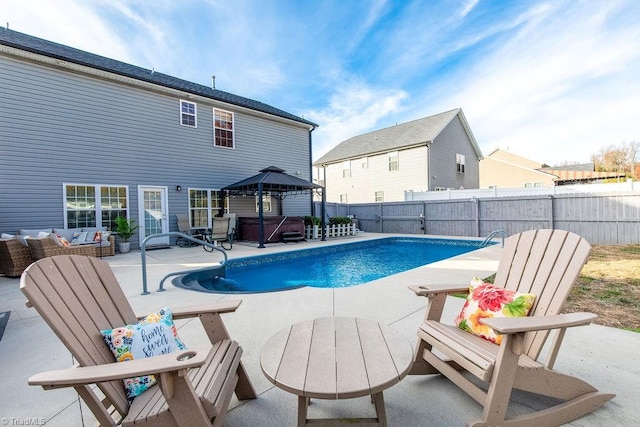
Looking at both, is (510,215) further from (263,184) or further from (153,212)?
(153,212)

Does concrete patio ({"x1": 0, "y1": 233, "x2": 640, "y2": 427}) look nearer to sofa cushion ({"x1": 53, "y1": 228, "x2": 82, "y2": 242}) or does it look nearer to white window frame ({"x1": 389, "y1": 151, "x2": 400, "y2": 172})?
sofa cushion ({"x1": 53, "y1": 228, "x2": 82, "y2": 242})

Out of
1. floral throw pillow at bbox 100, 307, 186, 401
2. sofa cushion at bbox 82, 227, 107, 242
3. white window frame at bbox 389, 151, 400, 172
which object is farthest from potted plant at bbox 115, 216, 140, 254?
white window frame at bbox 389, 151, 400, 172

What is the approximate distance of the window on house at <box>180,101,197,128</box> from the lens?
1009 cm

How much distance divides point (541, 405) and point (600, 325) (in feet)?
5.92

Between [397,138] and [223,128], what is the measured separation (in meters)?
11.1

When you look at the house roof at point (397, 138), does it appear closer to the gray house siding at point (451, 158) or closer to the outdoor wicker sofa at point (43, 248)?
the gray house siding at point (451, 158)

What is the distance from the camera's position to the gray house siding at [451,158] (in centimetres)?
1645

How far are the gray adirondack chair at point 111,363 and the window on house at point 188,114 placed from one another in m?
9.70

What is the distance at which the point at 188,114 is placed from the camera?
10227mm

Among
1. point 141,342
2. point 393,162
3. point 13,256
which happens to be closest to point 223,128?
point 13,256

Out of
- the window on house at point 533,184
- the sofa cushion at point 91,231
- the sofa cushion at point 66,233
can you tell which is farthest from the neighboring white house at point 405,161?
the sofa cushion at point 66,233

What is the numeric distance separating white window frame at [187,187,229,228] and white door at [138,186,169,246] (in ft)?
2.72

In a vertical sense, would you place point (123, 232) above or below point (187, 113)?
below

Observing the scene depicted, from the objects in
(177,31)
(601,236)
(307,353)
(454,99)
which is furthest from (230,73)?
(601,236)
